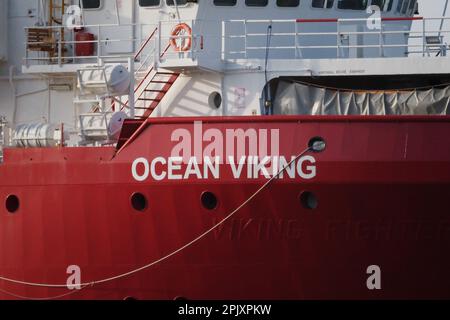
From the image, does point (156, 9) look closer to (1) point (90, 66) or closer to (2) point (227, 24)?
(2) point (227, 24)

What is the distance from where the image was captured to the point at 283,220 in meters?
15.0

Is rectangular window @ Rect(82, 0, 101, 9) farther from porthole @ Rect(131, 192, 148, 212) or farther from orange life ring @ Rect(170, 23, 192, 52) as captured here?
porthole @ Rect(131, 192, 148, 212)

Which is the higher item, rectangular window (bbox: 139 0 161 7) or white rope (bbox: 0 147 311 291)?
rectangular window (bbox: 139 0 161 7)

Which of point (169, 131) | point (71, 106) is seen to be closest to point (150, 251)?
point (169, 131)

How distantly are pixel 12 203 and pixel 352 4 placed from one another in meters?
7.14

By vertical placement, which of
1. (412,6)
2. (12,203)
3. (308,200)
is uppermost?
(412,6)

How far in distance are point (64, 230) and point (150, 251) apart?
144cm

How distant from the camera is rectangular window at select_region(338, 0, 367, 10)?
19.2m

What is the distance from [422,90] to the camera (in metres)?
16.4

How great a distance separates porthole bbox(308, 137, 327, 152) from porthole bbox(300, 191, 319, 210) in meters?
0.62

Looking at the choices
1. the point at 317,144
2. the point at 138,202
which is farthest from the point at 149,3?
the point at 317,144

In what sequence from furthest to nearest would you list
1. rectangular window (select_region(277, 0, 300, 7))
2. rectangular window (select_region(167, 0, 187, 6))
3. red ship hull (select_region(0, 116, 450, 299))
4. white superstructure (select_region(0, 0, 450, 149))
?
1. rectangular window (select_region(277, 0, 300, 7))
2. rectangular window (select_region(167, 0, 187, 6))
3. white superstructure (select_region(0, 0, 450, 149))
4. red ship hull (select_region(0, 116, 450, 299))

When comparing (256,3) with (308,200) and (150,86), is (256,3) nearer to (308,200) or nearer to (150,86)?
(150,86)

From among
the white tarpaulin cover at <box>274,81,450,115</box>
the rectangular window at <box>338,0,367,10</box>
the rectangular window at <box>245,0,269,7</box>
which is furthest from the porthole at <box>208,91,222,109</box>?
the rectangular window at <box>338,0,367,10</box>
